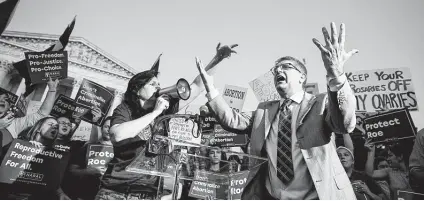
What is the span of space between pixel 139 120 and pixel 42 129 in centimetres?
487

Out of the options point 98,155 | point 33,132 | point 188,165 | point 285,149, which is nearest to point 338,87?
point 285,149

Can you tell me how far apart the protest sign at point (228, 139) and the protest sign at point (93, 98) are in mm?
2670

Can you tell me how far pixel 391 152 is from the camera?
16.2 feet

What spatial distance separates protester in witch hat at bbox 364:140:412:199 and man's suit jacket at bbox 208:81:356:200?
3388 mm

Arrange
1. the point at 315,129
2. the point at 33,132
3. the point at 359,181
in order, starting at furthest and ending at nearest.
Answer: the point at 33,132 → the point at 359,181 → the point at 315,129

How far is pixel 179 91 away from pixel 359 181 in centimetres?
362

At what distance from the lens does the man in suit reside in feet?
5.89

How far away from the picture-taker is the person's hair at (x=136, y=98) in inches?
110

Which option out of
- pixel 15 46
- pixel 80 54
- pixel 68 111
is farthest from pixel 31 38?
pixel 68 111

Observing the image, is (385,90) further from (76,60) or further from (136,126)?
(76,60)

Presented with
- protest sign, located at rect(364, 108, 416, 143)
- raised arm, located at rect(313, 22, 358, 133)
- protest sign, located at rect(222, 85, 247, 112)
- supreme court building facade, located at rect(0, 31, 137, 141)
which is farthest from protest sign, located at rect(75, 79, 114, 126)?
supreme court building facade, located at rect(0, 31, 137, 141)

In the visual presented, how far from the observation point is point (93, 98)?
657cm

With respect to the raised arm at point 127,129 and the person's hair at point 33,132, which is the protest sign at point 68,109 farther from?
the raised arm at point 127,129

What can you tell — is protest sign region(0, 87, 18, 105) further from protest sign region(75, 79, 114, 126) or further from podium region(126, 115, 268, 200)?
podium region(126, 115, 268, 200)
